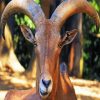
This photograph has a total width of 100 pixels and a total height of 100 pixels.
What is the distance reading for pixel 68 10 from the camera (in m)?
7.30

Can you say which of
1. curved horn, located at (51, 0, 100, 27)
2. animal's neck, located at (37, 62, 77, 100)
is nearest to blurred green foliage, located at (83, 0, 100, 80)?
animal's neck, located at (37, 62, 77, 100)

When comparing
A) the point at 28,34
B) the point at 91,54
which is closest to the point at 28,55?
the point at 91,54

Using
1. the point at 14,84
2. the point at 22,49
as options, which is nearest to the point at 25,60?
the point at 22,49

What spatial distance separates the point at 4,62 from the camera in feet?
61.3

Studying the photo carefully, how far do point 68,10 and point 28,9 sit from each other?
67 centimetres

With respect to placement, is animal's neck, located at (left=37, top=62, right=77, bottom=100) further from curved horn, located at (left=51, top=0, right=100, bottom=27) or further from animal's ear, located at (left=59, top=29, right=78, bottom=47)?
curved horn, located at (left=51, top=0, right=100, bottom=27)

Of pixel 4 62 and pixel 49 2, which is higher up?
pixel 49 2

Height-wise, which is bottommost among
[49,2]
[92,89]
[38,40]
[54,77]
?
[92,89]

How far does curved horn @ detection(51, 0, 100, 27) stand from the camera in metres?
7.00

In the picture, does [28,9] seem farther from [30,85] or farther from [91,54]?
[91,54]

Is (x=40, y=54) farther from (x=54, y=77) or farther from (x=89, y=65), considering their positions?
(x=89, y=65)

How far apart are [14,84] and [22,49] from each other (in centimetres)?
1179

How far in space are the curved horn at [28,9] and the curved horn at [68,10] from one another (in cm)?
23

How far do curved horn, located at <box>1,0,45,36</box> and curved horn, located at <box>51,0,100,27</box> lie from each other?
9.0 inches
